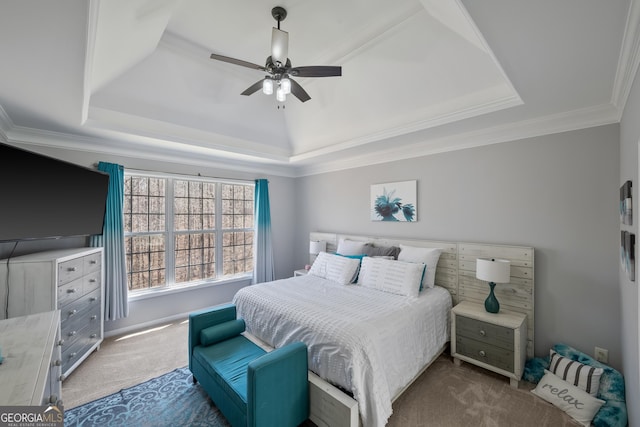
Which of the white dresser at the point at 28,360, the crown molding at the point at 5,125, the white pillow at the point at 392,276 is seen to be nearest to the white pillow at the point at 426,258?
the white pillow at the point at 392,276

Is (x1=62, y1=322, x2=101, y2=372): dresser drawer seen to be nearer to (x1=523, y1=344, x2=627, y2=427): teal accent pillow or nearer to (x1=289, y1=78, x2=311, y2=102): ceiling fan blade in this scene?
(x1=289, y1=78, x2=311, y2=102): ceiling fan blade

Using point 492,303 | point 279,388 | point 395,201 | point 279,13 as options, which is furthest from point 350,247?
point 279,13

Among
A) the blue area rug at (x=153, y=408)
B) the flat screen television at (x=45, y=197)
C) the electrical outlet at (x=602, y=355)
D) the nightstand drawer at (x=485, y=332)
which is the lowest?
the blue area rug at (x=153, y=408)

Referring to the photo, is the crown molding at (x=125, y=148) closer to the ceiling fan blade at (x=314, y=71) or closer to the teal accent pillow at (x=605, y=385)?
the ceiling fan blade at (x=314, y=71)

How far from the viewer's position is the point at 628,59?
4.88 feet

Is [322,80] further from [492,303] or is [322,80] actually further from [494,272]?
[492,303]

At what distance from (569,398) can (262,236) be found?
4005mm

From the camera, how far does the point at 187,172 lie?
12.8 ft

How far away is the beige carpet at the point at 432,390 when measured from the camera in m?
1.95

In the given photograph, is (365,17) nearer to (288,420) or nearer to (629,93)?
(629,93)

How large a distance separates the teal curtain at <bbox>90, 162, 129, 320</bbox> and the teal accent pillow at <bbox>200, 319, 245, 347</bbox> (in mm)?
1701

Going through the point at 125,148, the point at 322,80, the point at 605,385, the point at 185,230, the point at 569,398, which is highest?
the point at 322,80

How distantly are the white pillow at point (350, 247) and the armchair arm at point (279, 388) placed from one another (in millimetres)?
2039

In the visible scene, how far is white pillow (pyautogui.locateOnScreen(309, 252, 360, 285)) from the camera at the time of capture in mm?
3230
